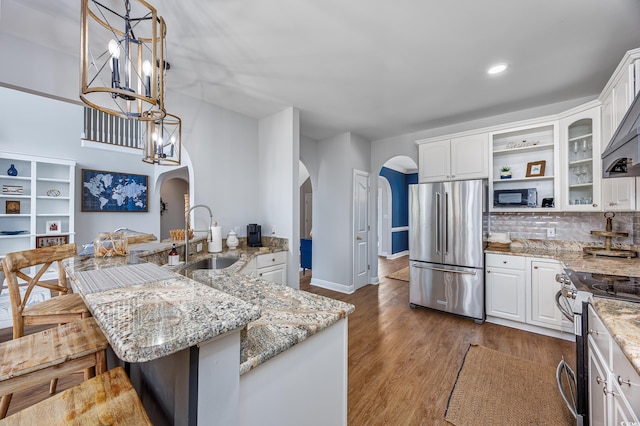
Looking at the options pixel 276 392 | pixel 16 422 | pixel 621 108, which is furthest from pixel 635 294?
pixel 16 422

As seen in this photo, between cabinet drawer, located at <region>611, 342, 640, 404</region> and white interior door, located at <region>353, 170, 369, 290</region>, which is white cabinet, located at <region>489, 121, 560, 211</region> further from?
cabinet drawer, located at <region>611, 342, 640, 404</region>

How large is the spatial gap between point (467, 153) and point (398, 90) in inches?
53.7

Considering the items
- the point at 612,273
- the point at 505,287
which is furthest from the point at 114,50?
the point at 505,287

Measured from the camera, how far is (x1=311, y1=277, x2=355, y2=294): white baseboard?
4.27m

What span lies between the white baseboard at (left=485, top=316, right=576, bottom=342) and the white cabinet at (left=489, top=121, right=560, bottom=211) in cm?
135

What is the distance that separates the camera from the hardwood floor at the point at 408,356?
1794 millimetres

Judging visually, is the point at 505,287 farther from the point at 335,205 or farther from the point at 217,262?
the point at 217,262

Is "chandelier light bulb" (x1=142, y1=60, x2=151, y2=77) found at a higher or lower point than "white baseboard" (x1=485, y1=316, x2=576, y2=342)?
higher

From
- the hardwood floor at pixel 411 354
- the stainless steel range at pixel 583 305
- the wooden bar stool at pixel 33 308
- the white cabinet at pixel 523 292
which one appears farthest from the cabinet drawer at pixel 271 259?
the stainless steel range at pixel 583 305

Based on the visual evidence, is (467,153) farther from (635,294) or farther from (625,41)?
(635,294)

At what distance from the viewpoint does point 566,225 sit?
3104 millimetres

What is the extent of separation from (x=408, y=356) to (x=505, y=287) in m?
1.54

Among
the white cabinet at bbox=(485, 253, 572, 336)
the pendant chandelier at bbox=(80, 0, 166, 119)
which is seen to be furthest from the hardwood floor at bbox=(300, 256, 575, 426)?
the pendant chandelier at bbox=(80, 0, 166, 119)

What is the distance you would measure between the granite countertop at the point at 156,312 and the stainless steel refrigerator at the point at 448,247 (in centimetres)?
318
